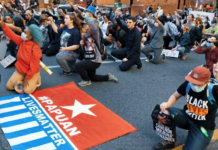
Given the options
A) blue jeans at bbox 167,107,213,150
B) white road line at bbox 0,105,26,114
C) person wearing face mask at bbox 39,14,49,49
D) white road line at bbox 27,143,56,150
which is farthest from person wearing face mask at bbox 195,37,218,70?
person wearing face mask at bbox 39,14,49,49

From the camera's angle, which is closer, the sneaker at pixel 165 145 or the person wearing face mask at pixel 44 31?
the sneaker at pixel 165 145

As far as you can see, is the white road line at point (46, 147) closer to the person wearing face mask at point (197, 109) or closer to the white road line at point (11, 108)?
the white road line at point (11, 108)

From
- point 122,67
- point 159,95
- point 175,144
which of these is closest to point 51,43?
point 122,67

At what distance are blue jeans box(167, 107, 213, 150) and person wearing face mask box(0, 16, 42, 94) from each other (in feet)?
10.1

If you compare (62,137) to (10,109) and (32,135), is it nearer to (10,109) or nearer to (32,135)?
(32,135)

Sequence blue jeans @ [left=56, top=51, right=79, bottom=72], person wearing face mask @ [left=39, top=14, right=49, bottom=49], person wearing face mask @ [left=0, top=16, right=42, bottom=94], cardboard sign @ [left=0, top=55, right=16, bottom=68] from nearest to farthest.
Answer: person wearing face mask @ [left=0, top=16, right=42, bottom=94]
blue jeans @ [left=56, top=51, right=79, bottom=72]
cardboard sign @ [left=0, top=55, right=16, bottom=68]
person wearing face mask @ [left=39, top=14, right=49, bottom=49]

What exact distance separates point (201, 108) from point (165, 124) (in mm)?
494

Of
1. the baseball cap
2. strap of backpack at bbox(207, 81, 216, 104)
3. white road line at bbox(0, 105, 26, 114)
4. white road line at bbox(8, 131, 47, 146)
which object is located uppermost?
the baseball cap

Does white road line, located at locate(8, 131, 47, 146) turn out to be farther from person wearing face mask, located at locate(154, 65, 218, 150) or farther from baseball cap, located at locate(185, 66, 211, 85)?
baseball cap, located at locate(185, 66, 211, 85)

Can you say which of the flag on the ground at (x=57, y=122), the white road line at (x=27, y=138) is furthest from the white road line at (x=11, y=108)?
the white road line at (x=27, y=138)

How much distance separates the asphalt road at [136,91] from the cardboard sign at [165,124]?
39 cm

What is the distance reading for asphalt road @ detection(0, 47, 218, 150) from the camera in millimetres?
3584

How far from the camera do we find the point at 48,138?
3490 millimetres

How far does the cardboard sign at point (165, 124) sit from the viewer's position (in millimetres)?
3043
